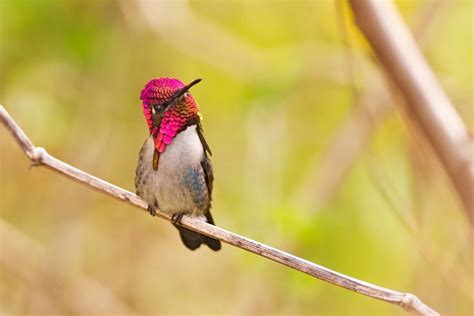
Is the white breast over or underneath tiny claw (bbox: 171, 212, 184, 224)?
over

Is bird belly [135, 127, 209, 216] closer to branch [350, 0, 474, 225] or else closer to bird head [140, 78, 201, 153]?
bird head [140, 78, 201, 153]

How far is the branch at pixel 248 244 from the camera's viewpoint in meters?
1.49

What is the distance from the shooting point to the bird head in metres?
1.33

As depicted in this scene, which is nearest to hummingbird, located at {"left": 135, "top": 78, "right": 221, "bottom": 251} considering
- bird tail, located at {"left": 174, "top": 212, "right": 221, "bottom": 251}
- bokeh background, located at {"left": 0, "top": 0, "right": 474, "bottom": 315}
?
bird tail, located at {"left": 174, "top": 212, "right": 221, "bottom": 251}

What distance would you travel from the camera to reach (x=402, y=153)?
13.3 feet

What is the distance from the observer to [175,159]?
1618mm

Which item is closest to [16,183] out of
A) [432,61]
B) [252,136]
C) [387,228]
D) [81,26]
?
[81,26]

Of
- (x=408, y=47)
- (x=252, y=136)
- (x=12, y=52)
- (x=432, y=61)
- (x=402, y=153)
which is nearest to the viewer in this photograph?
(x=408, y=47)

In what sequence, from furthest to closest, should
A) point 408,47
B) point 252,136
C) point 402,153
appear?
point 402,153 < point 252,136 < point 408,47

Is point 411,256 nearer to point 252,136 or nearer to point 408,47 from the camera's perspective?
point 252,136

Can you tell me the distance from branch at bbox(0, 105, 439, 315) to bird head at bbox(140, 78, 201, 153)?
8.1 inches

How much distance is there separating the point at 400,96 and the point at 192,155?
0.68 metres

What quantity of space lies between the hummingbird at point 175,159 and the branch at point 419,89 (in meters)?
0.57

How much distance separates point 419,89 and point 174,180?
2.33 feet
